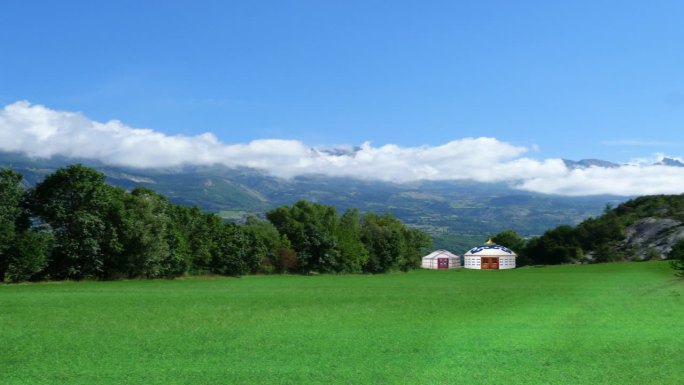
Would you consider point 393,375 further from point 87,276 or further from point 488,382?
point 87,276

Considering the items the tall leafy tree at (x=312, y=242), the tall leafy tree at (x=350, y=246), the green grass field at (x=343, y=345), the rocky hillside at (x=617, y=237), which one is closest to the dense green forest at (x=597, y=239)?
the rocky hillside at (x=617, y=237)

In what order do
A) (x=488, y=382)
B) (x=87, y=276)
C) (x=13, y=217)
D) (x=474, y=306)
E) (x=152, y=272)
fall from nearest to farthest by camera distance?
(x=488, y=382)
(x=474, y=306)
(x=13, y=217)
(x=87, y=276)
(x=152, y=272)

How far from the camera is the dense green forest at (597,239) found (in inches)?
6245

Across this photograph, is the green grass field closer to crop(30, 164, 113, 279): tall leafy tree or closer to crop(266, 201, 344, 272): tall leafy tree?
crop(30, 164, 113, 279): tall leafy tree

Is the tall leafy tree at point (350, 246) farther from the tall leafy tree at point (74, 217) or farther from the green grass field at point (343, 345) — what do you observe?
the green grass field at point (343, 345)

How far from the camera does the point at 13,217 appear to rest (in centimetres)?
6300

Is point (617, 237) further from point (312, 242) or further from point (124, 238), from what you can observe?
point (124, 238)

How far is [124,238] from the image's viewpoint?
71.1m

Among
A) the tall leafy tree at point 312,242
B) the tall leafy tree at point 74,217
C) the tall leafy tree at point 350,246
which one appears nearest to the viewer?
the tall leafy tree at point 74,217

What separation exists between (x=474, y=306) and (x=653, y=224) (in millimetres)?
148141

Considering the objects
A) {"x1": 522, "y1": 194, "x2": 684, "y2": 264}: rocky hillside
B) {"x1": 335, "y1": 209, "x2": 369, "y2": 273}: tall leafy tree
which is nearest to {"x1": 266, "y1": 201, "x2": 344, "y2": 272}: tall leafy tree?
{"x1": 335, "y1": 209, "x2": 369, "y2": 273}: tall leafy tree

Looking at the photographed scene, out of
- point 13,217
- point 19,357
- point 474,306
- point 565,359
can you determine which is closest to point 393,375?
point 565,359

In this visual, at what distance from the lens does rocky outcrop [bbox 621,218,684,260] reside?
14579 centimetres

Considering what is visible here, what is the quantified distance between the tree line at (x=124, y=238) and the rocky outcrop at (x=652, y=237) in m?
74.4
